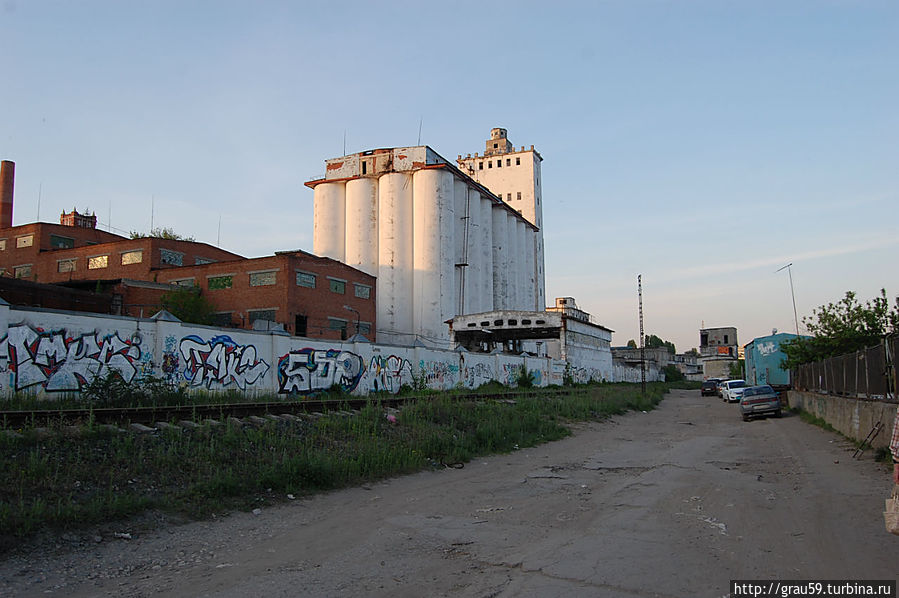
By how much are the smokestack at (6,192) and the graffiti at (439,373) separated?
161 ft

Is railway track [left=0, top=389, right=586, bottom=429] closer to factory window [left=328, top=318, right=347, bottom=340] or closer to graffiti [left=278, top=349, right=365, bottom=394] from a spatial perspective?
graffiti [left=278, top=349, right=365, bottom=394]

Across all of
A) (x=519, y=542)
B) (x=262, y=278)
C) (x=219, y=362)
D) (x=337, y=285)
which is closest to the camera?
(x=519, y=542)

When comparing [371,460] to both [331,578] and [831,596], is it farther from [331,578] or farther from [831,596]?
[831,596]

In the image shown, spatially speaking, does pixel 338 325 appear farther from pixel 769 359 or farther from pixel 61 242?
pixel 769 359

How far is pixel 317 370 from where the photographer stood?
2288 cm

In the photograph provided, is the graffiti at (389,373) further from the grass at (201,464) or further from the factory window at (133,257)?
the factory window at (133,257)

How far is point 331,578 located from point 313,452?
16.9 ft

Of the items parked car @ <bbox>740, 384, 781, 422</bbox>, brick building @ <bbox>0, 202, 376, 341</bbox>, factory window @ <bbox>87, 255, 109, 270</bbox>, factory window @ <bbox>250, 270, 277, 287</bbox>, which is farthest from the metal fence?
factory window @ <bbox>87, 255, 109, 270</bbox>

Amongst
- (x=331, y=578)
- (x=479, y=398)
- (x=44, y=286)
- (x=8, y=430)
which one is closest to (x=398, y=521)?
(x=331, y=578)

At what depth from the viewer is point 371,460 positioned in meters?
11.0

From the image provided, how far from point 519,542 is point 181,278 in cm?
4730

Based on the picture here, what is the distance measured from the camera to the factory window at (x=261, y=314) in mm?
44750

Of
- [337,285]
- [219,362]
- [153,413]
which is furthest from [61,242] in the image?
[153,413]

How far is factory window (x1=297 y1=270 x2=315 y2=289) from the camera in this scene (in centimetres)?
4600
